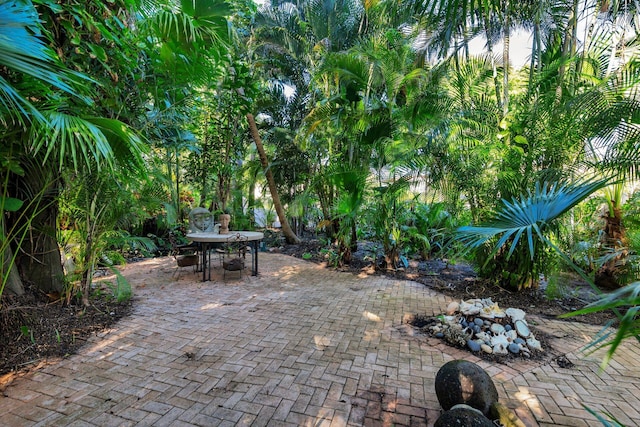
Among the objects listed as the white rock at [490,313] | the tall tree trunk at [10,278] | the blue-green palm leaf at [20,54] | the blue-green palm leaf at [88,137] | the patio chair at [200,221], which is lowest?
the white rock at [490,313]

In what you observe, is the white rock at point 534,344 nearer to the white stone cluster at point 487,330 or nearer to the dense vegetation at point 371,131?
the white stone cluster at point 487,330

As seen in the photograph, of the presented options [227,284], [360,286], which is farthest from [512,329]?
[227,284]

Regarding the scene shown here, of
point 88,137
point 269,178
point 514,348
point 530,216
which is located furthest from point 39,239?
point 269,178

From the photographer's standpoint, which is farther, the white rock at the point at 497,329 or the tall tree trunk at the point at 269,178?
the tall tree trunk at the point at 269,178

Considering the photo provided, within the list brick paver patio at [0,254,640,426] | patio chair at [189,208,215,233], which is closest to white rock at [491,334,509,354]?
brick paver patio at [0,254,640,426]

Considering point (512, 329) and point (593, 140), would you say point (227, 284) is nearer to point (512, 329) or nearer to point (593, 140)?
point (512, 329)

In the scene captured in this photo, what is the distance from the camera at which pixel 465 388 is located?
196 centimetres

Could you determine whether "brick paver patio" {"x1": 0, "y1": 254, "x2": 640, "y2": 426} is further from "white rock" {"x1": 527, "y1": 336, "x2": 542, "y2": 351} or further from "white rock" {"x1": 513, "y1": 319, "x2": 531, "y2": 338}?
"white rock" {"x1": 513, "y1": 319, "x2": 531, "y2": 338}

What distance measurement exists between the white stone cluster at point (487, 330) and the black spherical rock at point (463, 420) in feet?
4.77

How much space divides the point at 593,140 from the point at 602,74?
1.50 m

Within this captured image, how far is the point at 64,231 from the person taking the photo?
3.63 metres

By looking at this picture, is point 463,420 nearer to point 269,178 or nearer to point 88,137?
point 88,137

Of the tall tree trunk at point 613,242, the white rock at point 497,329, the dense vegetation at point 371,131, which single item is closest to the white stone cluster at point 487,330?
the white rock at point 497,329

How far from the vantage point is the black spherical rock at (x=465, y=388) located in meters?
1.94
